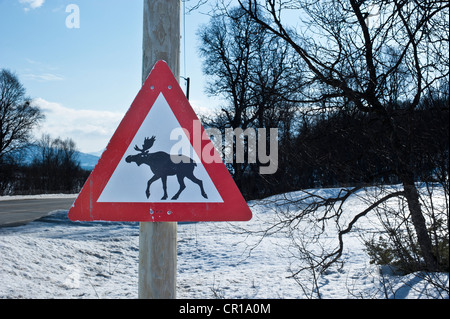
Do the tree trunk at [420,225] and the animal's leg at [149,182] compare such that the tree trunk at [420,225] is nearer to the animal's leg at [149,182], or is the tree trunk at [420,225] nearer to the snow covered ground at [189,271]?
the snow covered ground at [189,271]

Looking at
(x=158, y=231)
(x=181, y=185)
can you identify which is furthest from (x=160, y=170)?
(x=158, y=231)

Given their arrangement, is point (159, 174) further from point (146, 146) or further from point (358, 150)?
point (358, 150)

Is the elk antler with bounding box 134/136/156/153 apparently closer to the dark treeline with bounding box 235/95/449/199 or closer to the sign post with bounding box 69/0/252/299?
the sign post with bounding box 69/0/252/299

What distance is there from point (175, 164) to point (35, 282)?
16.1 ft

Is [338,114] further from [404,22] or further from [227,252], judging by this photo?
[227,252]

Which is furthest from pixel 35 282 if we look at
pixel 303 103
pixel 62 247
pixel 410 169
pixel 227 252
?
pixel 410 169

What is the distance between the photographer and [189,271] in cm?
664

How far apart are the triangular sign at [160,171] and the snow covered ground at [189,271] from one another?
2.44m

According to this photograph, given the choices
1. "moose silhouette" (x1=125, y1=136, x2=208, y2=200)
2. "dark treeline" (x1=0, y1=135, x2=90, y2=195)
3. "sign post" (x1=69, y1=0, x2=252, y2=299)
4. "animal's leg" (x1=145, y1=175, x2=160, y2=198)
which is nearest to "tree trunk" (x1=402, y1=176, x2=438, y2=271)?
"sign post" (x1=69, y1=0, x2=252, y2=299)

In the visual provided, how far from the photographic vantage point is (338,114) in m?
4.96

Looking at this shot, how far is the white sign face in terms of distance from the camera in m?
1.67

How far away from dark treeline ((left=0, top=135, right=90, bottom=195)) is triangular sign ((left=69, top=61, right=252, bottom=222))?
1145 inches

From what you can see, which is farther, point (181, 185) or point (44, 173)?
point (44, 173)

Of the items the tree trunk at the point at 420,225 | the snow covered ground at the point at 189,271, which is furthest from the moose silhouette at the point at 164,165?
the tree trunk at the point at 420,225
